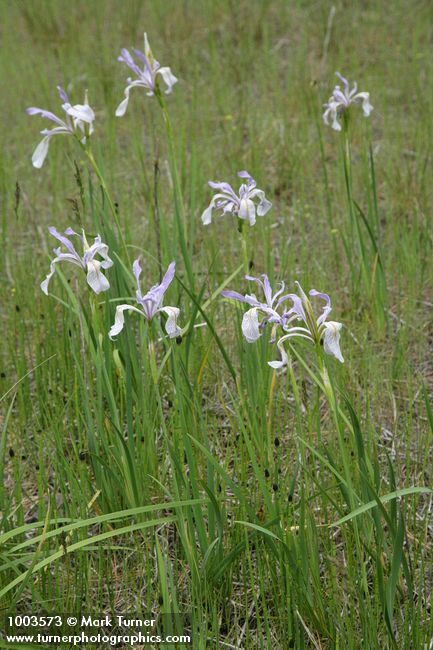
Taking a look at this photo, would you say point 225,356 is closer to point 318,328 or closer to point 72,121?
point 318,328

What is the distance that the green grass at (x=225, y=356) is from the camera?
5.96ft

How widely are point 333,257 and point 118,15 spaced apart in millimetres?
4216

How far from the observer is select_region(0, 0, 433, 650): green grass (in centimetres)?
182

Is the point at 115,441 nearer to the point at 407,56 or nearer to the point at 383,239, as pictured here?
the point at 383,239

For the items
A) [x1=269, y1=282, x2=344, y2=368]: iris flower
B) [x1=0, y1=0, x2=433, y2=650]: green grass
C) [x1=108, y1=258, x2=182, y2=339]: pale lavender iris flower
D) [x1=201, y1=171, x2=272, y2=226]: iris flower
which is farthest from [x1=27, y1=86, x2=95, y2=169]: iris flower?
[x1=269, y1=282, x2=344, y2=368]: iris flower

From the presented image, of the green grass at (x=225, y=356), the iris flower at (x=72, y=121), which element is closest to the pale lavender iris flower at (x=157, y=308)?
the green grass at (x=225, y=356)

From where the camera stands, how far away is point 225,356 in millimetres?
2018

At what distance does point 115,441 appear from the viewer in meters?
2.18

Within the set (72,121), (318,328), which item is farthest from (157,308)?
(72,121)

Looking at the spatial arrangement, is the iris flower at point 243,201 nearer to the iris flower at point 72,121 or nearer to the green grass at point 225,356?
the green grass at point 225,356

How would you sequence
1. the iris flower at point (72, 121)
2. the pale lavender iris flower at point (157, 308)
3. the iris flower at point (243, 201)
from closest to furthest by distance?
1. the pale lavender iris flower at point (157, 308)
2. the iris flower at point (243, 201)
3. the iris flower at point (72, 121)

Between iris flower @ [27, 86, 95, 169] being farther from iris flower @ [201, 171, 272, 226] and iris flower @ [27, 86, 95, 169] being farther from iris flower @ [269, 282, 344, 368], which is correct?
iris flower @ [269, 282, 344, 368]

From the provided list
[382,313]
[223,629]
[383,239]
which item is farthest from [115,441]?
[383,239]

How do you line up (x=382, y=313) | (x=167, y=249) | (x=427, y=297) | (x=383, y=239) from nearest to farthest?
(x=167, y=249), (x=382, y=313), (x=427, y=297), (x=383, y=239)
